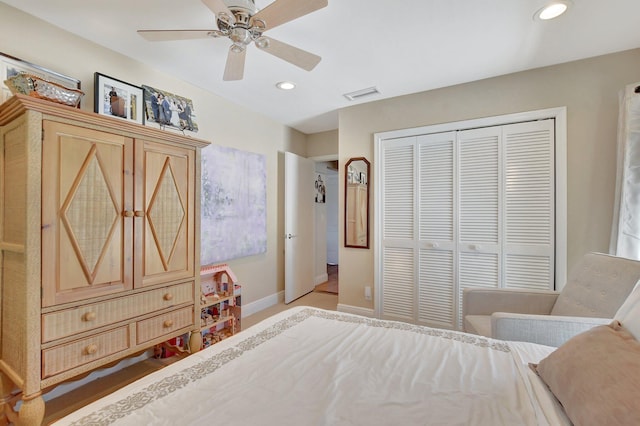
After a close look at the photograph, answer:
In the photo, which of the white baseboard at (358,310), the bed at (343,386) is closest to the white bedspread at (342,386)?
the bed at (343,386)

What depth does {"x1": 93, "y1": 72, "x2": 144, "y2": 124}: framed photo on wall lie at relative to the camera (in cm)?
209

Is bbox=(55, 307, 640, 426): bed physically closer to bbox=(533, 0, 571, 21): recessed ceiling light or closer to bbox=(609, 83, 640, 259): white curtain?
bbox=(609, 83, 640, 259): white curtain

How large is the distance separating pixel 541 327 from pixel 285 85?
2684 mm

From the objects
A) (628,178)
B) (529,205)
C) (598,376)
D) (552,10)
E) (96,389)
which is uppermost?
(552,10)

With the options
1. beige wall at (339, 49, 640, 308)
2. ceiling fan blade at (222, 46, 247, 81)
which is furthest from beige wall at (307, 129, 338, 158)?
ceiling fan blade at (222, 46, 247, 81)

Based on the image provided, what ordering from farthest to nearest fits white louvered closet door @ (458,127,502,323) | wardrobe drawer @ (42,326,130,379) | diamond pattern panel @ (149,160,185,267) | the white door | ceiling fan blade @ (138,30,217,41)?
the white door < white louvered closet door @ (458,127,502,323) < diamond pattern panel @ (149,160,185,267) < ceiling fan blade @ (138,30,217,41) < wardrobe drawer @ (42,326,130,379)

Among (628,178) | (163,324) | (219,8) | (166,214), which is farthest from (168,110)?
(628,178)

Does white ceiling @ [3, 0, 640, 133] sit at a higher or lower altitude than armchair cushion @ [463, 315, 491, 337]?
higher

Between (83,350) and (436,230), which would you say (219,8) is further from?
(436,230)

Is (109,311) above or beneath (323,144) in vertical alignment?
beneath

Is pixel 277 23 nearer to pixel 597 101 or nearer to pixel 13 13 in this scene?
pixel 13 13

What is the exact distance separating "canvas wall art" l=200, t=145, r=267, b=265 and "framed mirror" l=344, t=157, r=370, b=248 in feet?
3.40

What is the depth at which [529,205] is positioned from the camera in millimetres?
2568

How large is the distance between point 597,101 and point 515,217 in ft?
3.52
